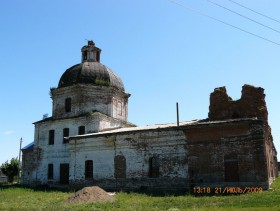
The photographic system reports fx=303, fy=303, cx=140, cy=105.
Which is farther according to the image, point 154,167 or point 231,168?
point 154,167

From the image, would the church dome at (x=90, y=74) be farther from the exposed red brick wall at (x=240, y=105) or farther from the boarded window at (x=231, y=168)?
the boarded window at (x=231, y=168)

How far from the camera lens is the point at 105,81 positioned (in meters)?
28.0

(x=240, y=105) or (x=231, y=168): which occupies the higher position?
(x=240, y=105)

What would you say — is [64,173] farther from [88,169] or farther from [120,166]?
[120,166]

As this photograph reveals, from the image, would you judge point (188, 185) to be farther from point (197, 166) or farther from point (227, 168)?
point (227, 168)

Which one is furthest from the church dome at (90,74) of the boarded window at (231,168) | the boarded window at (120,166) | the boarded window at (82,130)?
the boarded window at (231,168)

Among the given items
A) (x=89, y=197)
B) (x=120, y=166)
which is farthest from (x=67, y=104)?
(x=89, y=197)

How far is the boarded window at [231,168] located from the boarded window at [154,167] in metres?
4.58

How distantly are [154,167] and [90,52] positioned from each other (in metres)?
15.0

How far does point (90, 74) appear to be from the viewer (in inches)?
1104

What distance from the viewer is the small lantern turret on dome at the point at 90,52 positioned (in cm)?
3034

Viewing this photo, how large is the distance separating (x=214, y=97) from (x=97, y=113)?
9.98 metres

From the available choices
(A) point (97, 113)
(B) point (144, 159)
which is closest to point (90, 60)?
(A) point (97, 113)

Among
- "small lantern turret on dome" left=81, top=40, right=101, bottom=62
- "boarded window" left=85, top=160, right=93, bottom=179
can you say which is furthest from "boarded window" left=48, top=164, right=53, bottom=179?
"small lantern turret on dome" left=81, top=40, right=101, bottom=62
